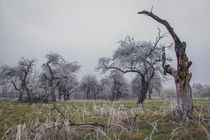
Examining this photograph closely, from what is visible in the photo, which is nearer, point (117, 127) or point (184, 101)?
point (117, 127)

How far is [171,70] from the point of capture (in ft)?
13.6

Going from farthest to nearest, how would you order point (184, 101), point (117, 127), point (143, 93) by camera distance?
point (143, 93)
point (184, 101)
point (117, 127)

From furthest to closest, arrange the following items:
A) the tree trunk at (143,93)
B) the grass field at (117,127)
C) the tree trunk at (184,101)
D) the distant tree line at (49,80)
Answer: the distant tree line at (49,80) < the tree trunk at (143,93) < the tree trunk at (184,101) < the grass field at (117,127)

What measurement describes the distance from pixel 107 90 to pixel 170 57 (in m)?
55.0

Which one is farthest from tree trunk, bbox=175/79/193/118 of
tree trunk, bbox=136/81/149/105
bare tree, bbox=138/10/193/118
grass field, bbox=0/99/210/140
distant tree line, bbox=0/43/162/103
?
tree trunk, bbox=136/81/149/105

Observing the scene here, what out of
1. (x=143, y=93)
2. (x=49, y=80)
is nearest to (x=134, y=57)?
(x=143, y=93)

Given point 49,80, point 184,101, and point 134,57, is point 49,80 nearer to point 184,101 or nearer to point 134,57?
point 134,57

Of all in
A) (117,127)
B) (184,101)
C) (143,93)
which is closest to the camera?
(117,127)

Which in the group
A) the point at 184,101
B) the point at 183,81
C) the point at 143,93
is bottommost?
the point at 143,93

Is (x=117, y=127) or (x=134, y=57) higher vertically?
(x=134, y=57)

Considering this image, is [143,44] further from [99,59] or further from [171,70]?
[171,70]

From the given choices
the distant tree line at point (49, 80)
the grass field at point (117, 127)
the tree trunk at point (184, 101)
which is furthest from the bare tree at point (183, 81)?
the distant tree line at point (49, 80)

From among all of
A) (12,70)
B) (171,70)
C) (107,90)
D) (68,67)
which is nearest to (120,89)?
(107,90)

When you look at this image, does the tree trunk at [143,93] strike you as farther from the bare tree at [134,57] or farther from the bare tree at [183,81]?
the bare tree at [183,81]
